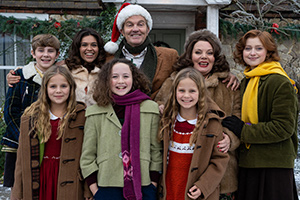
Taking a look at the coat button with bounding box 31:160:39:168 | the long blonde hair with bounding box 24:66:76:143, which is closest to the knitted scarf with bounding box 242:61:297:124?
the long blonde hair with bounding box 24:66:76:143

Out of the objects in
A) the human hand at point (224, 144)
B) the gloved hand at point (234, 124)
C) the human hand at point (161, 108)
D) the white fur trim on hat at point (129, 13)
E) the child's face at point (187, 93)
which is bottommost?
the human hand at point (224, 144)

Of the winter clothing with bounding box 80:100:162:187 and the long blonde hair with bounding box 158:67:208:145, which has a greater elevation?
the long blonde hair with bounding box 158:67:208:145

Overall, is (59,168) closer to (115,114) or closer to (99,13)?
(115,114)

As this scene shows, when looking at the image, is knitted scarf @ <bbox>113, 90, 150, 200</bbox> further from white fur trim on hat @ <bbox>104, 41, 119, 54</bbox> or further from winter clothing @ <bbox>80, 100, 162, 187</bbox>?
white fur trim on hat @ <bbox>104, 41, 119, 54</bbox>

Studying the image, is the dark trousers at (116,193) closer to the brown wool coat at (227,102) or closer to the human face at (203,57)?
the brown wool coat at (227,102)

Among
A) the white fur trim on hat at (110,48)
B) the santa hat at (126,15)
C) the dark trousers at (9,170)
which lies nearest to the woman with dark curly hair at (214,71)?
the santa hat at (126,15)

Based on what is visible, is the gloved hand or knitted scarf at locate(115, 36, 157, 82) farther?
knitted scarf at locate(115, 36, 157, 82)

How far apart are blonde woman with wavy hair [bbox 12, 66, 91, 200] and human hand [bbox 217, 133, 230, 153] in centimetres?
115

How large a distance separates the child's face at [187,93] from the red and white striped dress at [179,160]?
158 mm

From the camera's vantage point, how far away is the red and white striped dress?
231 cm

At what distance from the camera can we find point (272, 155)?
2395 millimetres

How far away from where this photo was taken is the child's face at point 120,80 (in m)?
2.44

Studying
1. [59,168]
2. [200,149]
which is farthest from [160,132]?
[59,168]

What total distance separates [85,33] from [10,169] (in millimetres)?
1549
